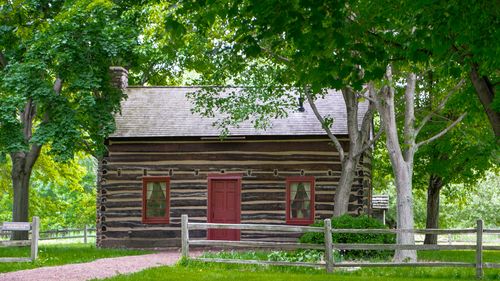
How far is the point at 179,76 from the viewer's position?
3631 centimetres

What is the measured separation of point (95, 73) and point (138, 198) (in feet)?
15.6

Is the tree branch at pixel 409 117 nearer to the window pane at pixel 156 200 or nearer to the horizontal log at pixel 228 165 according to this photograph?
the horizontal log at pixel 228 165

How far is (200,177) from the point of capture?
25344 mm

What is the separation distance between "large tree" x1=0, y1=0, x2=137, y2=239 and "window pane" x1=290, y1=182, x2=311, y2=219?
6683 millimetres

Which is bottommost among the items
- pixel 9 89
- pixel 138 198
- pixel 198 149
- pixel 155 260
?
pixel 155 260

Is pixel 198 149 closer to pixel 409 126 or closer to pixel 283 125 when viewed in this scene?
pixel 283 125

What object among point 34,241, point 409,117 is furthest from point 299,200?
point 34,241

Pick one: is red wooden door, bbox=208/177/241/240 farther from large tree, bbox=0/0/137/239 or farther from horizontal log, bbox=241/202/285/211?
large tree, bbox=0/0/137/239

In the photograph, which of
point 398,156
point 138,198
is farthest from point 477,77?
point 138,198

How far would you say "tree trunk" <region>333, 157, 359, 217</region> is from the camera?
74.5 feet

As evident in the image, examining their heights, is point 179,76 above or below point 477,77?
above

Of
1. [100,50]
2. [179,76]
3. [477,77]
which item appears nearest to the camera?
[477,77]

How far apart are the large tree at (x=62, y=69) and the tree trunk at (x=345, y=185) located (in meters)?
7.57

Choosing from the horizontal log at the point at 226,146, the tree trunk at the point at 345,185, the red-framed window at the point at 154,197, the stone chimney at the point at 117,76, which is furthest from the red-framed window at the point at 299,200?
the stone chimney at the point at 117,76
